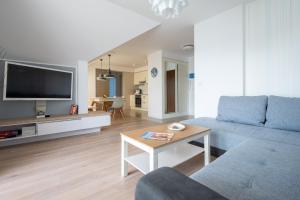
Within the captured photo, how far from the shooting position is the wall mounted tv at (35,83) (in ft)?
8.32

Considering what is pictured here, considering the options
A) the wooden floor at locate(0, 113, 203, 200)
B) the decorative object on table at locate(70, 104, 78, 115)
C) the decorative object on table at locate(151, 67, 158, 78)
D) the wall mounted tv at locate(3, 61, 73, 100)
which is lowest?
the wooden floor at locate(0, 113, 203, 200)

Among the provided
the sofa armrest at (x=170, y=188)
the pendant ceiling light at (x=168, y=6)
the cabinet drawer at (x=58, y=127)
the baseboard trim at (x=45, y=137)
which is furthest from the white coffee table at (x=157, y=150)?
the baseboard trim at (x=45, y=137)

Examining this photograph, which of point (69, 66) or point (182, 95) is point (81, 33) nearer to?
point (69, 66)

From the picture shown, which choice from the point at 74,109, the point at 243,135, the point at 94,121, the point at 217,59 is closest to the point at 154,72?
the point at 217,59

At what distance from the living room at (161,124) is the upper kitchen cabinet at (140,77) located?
12.5ft

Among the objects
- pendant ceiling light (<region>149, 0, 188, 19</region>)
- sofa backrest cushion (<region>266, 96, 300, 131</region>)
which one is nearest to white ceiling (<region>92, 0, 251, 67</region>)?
pendant ceiling light (<region>149, 0, 188, 19</region>)

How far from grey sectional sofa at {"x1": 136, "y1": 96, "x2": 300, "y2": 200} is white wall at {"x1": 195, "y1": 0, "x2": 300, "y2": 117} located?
45 cm

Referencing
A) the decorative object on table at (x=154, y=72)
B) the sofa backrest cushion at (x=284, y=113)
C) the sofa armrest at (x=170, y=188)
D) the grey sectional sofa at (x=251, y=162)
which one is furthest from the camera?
the decorative object on table at (x=154, y=72)

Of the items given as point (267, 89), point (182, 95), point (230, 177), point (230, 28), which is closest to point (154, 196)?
point (230, 177)

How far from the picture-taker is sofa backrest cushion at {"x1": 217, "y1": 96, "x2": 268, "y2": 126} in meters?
2.04

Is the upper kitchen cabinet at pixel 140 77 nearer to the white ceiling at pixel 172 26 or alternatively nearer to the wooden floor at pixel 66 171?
the white ceiling at pixel 172 26

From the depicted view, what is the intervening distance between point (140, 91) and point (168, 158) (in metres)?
6.59

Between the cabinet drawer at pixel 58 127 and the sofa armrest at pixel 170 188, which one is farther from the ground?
the sofa armrest at pixel 170 188

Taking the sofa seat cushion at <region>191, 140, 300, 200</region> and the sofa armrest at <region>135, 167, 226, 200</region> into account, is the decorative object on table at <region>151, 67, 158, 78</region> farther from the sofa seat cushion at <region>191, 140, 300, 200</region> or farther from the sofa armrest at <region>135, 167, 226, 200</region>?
the sofa armrest at <region>135, 167, 226, 200</region>
